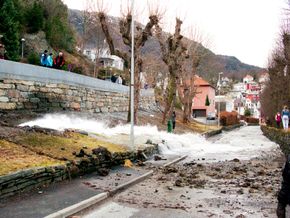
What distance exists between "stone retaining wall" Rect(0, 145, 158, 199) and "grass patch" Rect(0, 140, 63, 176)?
0.81 ft

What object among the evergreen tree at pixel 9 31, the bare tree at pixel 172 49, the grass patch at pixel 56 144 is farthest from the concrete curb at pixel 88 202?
the evergreen tree at pixel 9 31

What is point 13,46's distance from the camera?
40.5 metres

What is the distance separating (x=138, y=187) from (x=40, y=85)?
12098 mm

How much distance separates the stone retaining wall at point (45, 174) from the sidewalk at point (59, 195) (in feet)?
0.58

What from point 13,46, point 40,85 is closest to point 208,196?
point 40,85

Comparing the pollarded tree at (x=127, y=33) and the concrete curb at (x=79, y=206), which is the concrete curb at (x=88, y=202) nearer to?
the concrete curb at (x=79, y=206)

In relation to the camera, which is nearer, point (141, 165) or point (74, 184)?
point (74, 184)

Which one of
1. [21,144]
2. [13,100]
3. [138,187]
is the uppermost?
[13,100]

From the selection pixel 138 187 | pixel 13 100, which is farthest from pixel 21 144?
pixel 13 100

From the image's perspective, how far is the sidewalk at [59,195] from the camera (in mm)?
9171

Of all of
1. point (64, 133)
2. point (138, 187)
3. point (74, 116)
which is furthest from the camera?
point (74, 116)

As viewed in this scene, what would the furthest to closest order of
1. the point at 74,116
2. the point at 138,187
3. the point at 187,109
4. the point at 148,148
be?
the point at 187,109 < the point at 74,116 < the point at 148,148 < the point at 138,187

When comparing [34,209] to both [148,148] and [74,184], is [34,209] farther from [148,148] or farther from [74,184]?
[148,148]

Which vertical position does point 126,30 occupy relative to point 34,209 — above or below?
above
